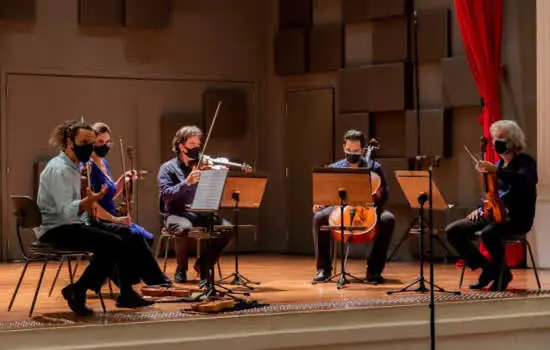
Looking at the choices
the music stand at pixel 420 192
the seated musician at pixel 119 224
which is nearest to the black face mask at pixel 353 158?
the music stand at pixel 420 192

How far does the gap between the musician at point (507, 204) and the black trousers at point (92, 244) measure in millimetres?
2424

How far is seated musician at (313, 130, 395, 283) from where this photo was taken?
7.19 metres

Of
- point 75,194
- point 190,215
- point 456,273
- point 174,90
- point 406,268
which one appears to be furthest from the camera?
point 174,90

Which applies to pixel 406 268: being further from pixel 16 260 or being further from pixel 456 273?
pixel 16 260

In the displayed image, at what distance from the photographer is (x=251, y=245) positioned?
10461 millimetres

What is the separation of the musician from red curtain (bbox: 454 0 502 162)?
6.44ft

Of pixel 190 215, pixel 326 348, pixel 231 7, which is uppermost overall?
pixel 231 7

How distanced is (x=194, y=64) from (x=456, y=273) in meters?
3.81

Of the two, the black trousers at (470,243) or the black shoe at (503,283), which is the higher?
the black trousers at (470,243)

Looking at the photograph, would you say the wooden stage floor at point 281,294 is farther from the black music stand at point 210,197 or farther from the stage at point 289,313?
the black music stand at point 210,197

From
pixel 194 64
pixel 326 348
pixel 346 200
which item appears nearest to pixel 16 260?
pixel 194 64

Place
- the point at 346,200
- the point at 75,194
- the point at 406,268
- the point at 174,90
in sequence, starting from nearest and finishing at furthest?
the point at 75,194 → the point at 346,200 → the point at 406,268 → the point at 174,90

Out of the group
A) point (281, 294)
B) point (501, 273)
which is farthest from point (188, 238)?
Result: point (501, 273)

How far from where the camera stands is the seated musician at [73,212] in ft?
18.0
